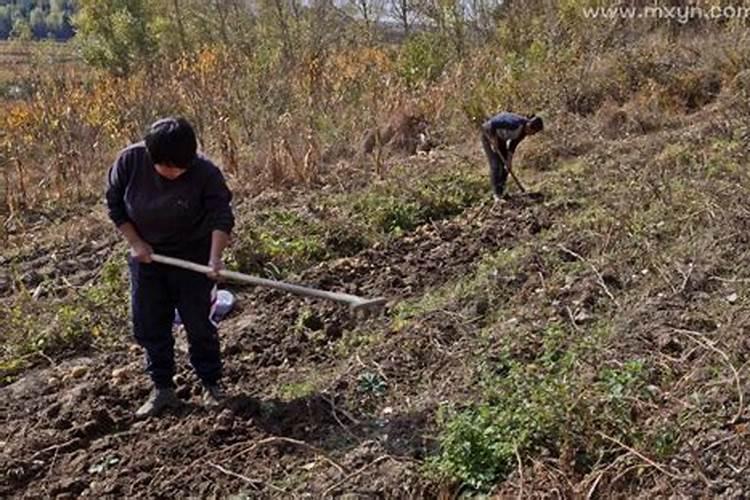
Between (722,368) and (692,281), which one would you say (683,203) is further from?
(722,368)

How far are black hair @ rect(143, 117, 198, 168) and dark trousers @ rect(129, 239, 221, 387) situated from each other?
0.44 m

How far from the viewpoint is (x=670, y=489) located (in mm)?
2510

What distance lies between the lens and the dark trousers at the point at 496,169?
641cm

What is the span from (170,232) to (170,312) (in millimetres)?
397

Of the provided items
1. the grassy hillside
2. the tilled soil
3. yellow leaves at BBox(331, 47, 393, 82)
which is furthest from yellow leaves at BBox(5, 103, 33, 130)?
the tilled soil

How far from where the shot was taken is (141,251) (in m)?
3.37

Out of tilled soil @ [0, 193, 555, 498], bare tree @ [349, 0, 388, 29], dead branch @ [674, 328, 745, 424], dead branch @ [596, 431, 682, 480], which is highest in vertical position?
bare tree @ [349, 0, 388, 29]

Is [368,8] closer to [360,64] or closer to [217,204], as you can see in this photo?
[360,64]

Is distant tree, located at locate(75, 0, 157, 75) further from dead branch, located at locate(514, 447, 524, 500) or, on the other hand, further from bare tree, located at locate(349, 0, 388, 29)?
dead branch, located at locate(514, 447, 524, 500)

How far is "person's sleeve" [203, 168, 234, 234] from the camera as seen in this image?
335 centimetres

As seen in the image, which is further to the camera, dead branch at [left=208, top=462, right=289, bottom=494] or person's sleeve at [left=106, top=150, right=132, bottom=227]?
person's sleeve at [left=106, top=150, right=132, bottom=227]

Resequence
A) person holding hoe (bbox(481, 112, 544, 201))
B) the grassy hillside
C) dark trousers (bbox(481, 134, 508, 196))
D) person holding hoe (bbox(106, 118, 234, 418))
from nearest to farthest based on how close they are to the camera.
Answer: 1. the grassy hillside
2. person holding hoe (bbox(106, 118, 234, 418))
3. person holding hoe (bbox(481, 112, 544, 201))
4. dark trousers (bbox(481, 134, 508, 196))

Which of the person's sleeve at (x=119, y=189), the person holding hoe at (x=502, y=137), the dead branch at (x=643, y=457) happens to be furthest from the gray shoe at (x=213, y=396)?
the person holding hoe at (x=502, y=137)

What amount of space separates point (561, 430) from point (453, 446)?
38 centimetres
